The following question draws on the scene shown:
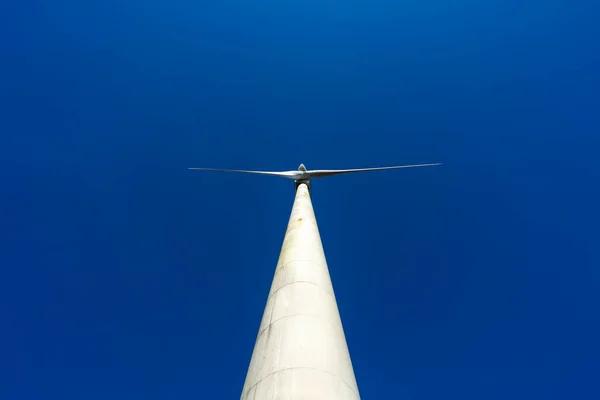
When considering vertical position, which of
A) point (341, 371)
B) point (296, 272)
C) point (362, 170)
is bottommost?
point (341, 371)

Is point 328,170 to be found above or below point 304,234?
above

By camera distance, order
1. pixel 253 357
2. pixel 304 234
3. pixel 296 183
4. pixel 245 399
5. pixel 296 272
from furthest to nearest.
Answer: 1. pixel 296 183
2. pixel 304 234
3. pixel 296 272
4. pixel 253 357
5. pixel 245 399

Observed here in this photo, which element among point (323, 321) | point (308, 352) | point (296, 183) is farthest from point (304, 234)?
Answer: point (296, 183)

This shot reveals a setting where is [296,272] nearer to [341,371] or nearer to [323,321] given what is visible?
[323,321]

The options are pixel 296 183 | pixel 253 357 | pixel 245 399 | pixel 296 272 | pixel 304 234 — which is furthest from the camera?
pixel 296 183
